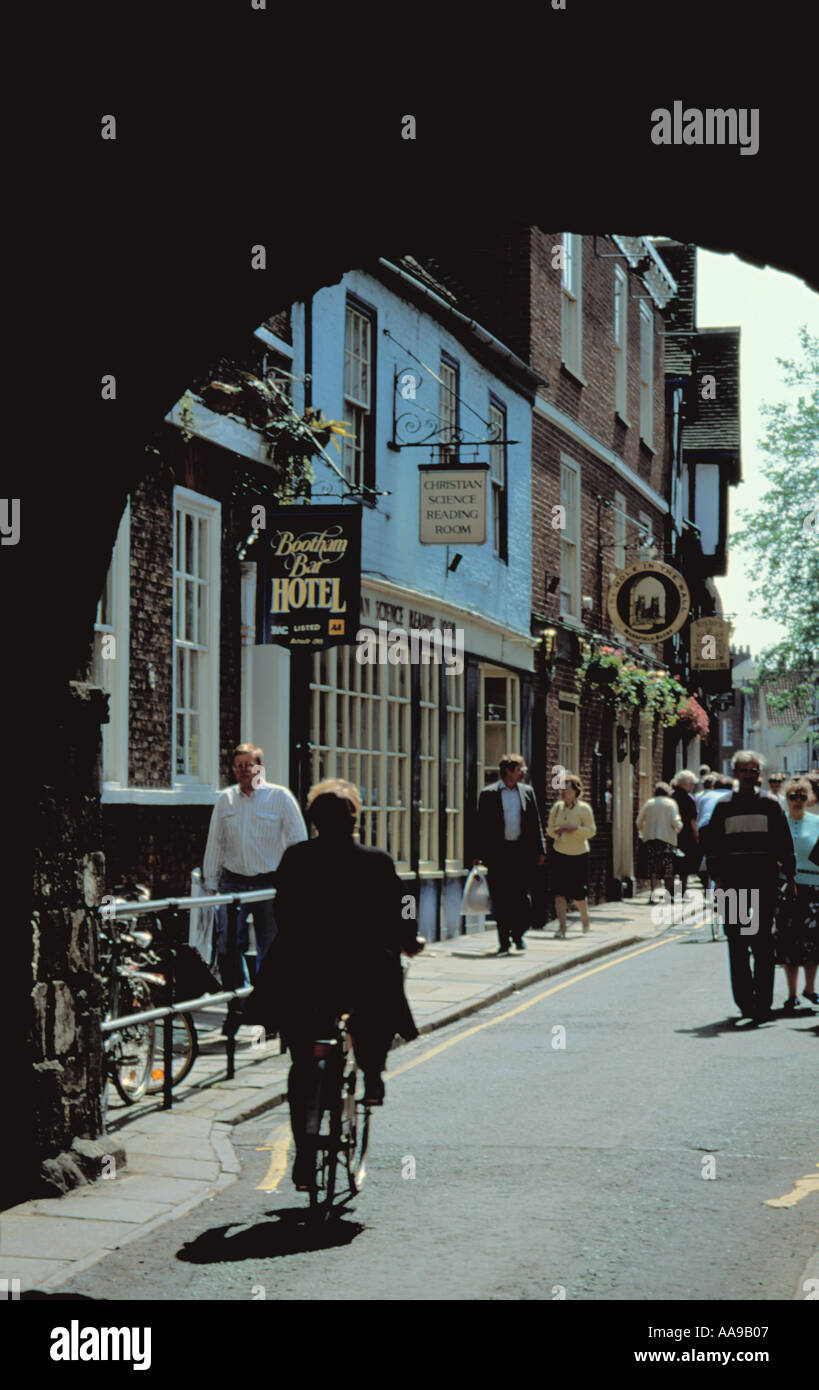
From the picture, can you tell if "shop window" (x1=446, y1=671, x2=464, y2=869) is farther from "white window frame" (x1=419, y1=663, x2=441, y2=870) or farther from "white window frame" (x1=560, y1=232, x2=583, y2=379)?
"white window frame" (x1=560, y1=232, x2=583, y2=379)

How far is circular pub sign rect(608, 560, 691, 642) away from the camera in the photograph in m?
25.7

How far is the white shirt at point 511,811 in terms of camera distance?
17.6 m

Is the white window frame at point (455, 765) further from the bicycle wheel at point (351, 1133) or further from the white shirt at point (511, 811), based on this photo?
the bicycle wheel at point (351, 1133)

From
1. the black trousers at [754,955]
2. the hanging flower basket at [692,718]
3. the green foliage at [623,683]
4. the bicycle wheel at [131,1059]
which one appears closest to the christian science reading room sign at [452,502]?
the black trousers at [754,955]

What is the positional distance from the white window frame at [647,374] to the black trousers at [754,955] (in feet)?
63.6


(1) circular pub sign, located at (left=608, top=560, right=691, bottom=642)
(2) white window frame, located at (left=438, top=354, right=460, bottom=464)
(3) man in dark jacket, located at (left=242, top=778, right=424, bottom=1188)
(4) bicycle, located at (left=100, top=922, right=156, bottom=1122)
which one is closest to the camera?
(3) man in dark jacket, located at (left=242, top=778, right=424, bottom=1188)

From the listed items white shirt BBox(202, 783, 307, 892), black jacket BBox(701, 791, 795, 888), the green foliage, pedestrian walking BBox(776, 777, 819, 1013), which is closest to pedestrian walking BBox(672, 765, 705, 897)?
the green foliage

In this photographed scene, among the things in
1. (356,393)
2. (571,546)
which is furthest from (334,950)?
(571,546)

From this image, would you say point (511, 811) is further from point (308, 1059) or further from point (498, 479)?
point (308, 1059)

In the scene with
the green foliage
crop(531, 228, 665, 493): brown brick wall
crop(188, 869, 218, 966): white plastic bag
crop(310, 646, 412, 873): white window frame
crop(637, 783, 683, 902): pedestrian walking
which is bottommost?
crop(188, 869, 218, 966): white plastic bag

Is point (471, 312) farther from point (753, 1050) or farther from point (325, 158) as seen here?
point (325, 158)

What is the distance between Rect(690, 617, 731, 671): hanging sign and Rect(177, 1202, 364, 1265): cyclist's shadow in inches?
1237

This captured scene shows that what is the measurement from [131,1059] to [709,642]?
29.6 metres

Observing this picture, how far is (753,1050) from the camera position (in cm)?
1115
